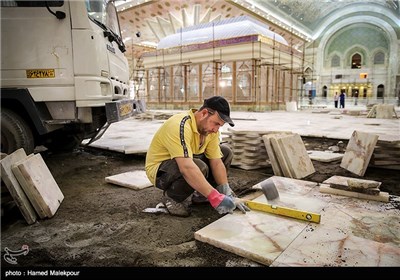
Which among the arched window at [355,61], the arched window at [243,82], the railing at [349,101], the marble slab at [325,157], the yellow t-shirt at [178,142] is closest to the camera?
the yellow t-shirt at [178,142]

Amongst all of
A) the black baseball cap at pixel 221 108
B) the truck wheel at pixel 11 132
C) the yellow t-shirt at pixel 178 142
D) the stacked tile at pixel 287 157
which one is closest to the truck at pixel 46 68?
the truck wheel at pixel 11 132

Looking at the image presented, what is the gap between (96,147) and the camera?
6.50 metres

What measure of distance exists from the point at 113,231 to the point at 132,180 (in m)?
1.46

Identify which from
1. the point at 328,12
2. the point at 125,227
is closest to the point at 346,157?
the point at 125,227

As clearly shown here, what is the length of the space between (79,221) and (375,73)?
137 feet

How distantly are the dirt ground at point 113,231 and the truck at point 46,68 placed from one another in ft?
3.16

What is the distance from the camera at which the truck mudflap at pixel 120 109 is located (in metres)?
4.24

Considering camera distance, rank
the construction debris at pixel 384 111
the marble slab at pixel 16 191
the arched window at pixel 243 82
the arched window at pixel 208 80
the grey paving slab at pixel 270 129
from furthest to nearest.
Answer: the arched window at pixel 208 80
the arched window at pixel 243 82
the construction debris at pixel 384 111
the grey paving slab at pixel 270 129
the marble slab at pixel 16 191

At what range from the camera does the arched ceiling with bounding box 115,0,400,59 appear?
23.6 metres

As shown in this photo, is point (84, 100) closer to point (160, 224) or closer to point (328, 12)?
point (160, 224)

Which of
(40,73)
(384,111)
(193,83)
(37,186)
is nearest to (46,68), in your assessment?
(40,73)

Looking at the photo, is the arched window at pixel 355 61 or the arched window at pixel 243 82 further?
the arched window at pixel 355 61

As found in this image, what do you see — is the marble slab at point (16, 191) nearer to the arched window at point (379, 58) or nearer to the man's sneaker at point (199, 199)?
the man's sneaker at point (199, 199)

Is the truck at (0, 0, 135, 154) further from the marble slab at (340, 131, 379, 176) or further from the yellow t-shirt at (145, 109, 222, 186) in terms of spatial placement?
the marble slab at (340, 131, 379, 176)
